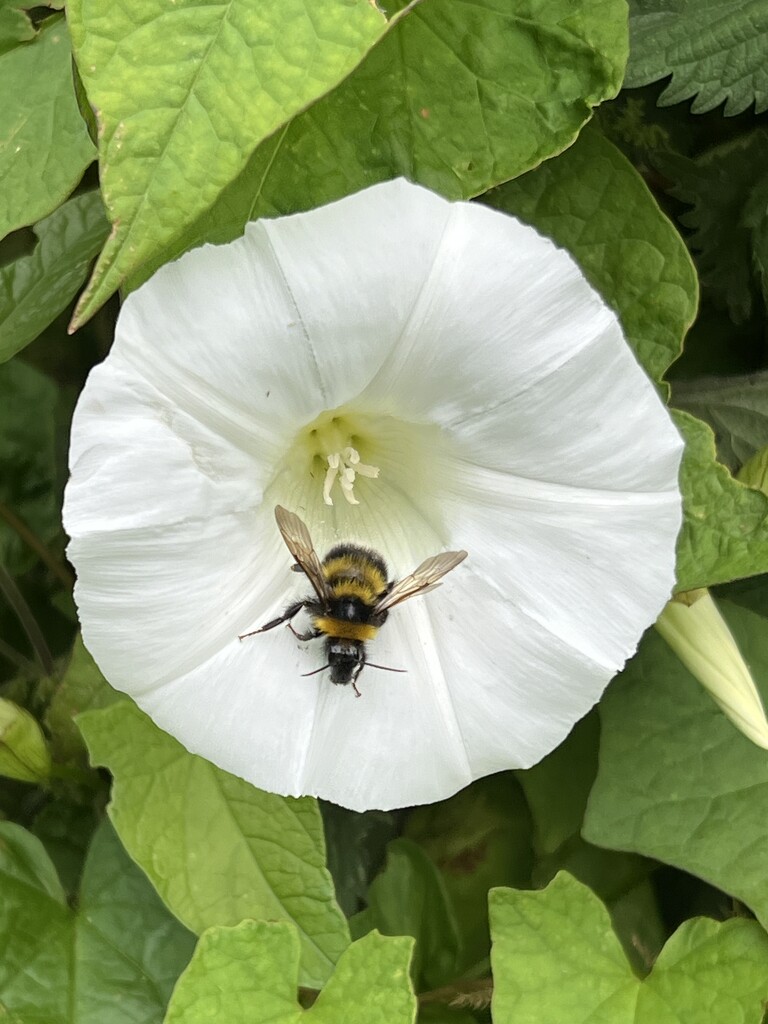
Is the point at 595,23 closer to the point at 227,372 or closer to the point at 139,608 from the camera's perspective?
the point at 227,372

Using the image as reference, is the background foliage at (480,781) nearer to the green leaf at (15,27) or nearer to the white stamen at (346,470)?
the green leaf at (15,27)

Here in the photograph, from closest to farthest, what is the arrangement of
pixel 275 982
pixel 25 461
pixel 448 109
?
pixel 448 109 → pixel 275 982 → pixel 25 461

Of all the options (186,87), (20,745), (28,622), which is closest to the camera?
(186,87)

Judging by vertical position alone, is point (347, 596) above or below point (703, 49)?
below

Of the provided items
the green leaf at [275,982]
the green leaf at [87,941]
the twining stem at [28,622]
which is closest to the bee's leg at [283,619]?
the green leaf at [275,982]

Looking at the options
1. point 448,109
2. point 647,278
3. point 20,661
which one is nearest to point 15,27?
point 448,109

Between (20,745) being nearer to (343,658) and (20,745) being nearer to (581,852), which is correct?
(343,658)
